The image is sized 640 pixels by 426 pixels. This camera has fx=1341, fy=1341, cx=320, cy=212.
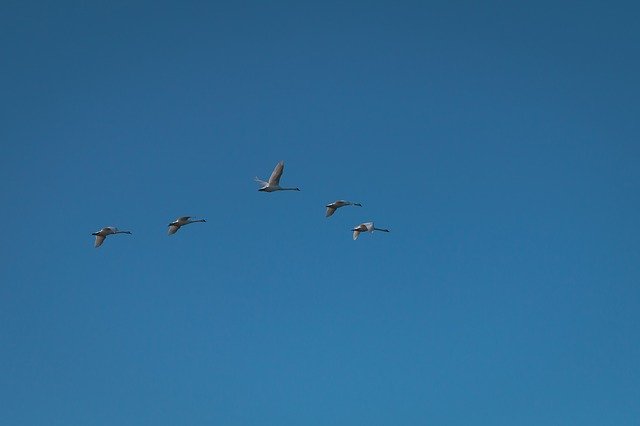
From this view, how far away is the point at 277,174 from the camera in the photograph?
496 feet

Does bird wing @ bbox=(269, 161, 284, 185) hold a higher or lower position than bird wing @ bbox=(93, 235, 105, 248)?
higher

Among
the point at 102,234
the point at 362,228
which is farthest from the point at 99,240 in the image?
the point at 362,228

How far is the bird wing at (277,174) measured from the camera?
150m

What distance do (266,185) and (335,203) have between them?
401 inches

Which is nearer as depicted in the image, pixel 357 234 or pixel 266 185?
pixel 266 185

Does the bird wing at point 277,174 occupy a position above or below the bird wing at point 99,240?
above

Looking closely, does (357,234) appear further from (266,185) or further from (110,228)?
(110,228)

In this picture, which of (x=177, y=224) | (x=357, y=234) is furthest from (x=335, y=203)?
(x=177, y=224)

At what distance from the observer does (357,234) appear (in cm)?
16250

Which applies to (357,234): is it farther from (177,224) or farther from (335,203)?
(177,224)

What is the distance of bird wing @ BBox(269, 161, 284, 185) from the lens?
150375mm

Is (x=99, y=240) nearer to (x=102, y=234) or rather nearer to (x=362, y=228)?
(x=102, y=234)

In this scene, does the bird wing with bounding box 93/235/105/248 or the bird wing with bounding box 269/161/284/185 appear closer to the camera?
the bird wing with bounding box 269/161/284/185

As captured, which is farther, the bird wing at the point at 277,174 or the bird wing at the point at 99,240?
the bird wing at the point at 99,240
